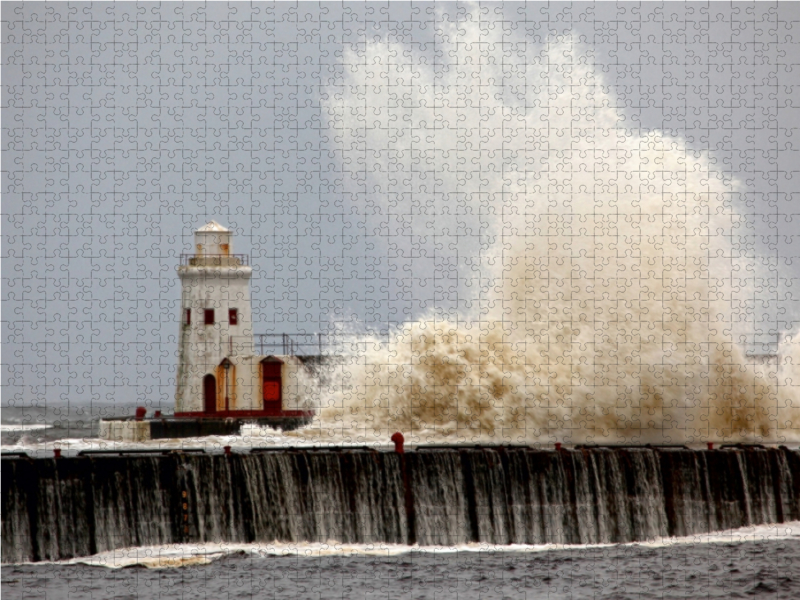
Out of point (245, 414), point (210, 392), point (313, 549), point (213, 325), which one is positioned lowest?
point (313, 549)

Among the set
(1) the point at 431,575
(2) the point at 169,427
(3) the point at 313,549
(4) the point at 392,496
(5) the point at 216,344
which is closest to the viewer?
→ (1) the point at 431,575

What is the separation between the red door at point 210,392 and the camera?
114 feet

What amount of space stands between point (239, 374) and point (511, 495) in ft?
48.6

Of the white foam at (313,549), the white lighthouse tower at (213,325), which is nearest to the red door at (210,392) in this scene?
the white lighthouse tower at (213,325)

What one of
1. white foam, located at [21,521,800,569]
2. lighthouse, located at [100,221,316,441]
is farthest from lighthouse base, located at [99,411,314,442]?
white foam, located at [21,521,800,569]

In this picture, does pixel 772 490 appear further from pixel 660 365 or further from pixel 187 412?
pixel 187 412

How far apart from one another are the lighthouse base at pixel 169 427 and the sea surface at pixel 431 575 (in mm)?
13376

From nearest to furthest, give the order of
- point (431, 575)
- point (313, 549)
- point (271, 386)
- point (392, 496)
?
point (431, 575), point (313, 549), point (392, 496), point (271, 386)

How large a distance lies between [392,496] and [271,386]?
618 inches

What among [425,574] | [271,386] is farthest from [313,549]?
[271,386]

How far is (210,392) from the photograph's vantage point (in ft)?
114

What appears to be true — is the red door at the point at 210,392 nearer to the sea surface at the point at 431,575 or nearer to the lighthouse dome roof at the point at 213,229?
the lighthouse dome roof at the point at 213,229

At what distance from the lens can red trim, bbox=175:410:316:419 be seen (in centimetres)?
3431

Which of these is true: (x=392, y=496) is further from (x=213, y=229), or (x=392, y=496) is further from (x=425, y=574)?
(x=213, y=229)
